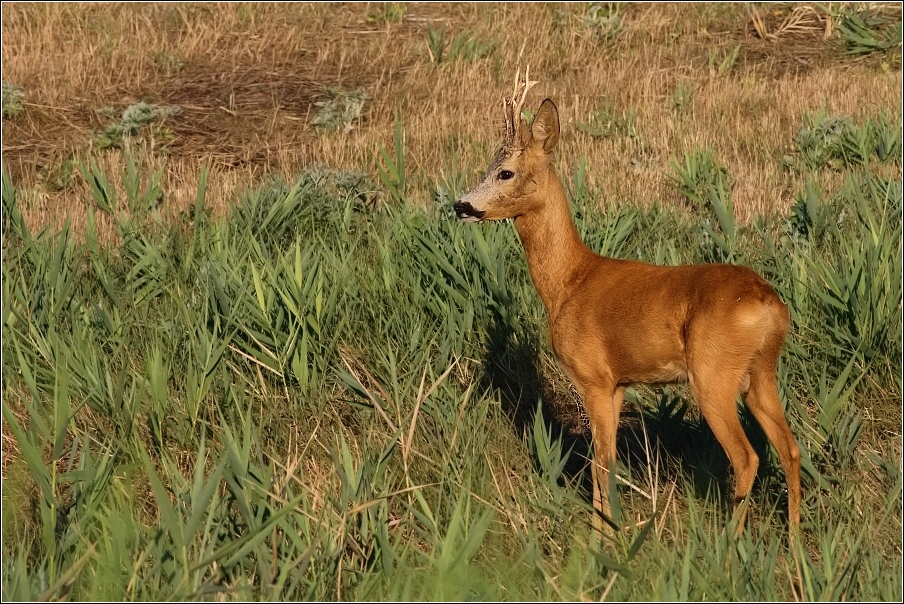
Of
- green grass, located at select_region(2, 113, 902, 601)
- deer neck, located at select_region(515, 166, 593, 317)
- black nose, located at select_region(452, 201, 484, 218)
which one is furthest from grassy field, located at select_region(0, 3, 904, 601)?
black nose, located at select_region(452, 201, 484, 218)

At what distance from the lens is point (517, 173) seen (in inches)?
204

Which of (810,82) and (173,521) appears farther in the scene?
(810,82)

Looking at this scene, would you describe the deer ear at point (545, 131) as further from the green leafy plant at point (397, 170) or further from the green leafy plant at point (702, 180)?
the green leafy plant at point (397, 170)

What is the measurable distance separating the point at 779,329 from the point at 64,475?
2.64 m

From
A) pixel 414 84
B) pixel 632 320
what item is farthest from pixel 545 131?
pixel 414 84

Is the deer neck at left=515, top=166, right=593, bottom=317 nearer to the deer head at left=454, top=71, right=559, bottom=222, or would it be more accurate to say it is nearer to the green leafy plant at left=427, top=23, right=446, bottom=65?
the deer head at left=454, top=71, right=559, bottom=222

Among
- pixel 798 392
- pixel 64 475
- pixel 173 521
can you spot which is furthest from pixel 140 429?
pixel 798 392

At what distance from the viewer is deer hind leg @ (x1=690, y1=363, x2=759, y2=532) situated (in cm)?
441

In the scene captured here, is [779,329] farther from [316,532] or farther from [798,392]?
[316,532]

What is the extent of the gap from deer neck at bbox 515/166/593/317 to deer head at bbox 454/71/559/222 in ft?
0.13

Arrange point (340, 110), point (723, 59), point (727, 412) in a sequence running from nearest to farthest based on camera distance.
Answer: point (727, 412) < point (340, 110) < point (723, 59)

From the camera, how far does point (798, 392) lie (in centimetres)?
544

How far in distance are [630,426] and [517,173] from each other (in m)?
1.38

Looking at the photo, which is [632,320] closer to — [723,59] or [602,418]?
[602,418]
